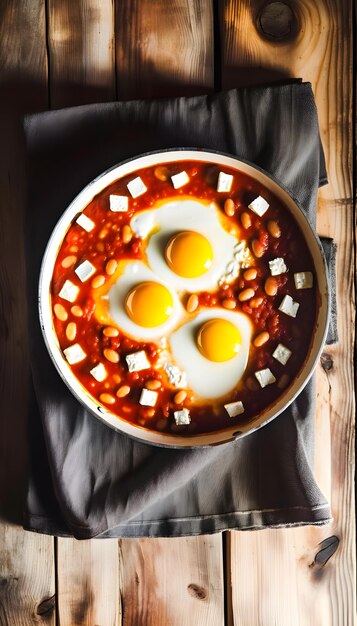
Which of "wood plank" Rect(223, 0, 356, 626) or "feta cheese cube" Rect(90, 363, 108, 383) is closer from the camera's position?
"feta cheese cube" Rect(90, 363, 108, 383)

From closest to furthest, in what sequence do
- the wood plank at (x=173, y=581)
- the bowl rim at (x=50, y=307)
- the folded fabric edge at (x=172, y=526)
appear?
the bowl rim at (x=50, y=307) → the folded fabric edge at (x=172, y=526) → the wood plank at (x=173, y=581)

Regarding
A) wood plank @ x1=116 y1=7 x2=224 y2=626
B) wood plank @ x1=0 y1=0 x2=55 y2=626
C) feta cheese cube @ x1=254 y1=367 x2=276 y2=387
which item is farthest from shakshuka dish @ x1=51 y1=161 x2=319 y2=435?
wood plank @ x1=116 y1=7 x2=224 y2=626

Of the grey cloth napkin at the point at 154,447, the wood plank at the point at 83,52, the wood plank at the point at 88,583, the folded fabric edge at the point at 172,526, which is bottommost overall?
the wood plank at the point at 88,583

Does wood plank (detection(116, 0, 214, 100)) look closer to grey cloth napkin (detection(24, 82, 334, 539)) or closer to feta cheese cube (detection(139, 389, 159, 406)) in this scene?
grey cloth napkin (detection(24, 82, 334, 539))

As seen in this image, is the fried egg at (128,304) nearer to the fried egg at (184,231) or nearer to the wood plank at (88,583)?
the fried egg at (184,231)

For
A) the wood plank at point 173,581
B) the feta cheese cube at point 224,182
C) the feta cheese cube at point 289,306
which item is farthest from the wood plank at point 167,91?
the feta cheese cube at point 289,306

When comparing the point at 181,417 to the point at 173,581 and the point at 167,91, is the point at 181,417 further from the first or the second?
the point at 167,91

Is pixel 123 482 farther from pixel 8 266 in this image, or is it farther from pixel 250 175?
pixel 250 175
